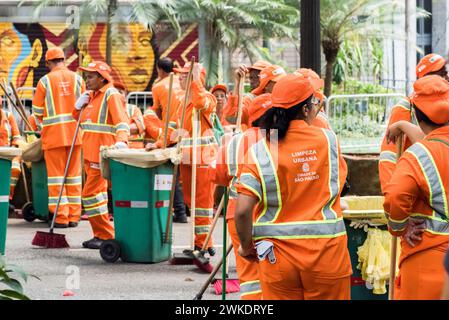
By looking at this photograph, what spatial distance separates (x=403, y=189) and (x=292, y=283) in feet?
2.31

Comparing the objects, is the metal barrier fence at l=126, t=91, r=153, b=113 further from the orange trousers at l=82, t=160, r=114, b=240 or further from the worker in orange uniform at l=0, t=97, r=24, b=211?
the orange trousers at l=82, t=160, r=114, b=240

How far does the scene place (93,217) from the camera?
1148cm

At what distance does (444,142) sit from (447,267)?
2.34m

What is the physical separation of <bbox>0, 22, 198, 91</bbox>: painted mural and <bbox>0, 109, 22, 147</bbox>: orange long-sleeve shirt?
11.5 meters

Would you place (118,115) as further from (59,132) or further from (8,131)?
(8,131)

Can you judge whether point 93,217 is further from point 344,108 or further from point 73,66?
point 73,66

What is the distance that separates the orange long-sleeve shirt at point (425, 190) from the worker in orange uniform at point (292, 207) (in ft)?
1.04

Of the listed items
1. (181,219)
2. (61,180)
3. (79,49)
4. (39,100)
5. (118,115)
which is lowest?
(181,219)

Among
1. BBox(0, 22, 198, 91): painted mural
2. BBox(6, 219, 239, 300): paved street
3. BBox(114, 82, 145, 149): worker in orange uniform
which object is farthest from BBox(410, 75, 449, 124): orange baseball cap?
BBox(0, 22, 198, 91): painted mural

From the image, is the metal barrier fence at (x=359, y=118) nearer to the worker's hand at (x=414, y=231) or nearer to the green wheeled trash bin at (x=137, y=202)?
the green wheeled trash bin at (x=137, y=202)

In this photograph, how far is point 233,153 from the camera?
20.5ft

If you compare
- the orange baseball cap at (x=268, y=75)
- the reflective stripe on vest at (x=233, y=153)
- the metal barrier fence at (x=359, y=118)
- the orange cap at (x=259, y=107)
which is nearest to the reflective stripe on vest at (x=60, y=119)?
the metal barrier fence at (x=359, y=118)

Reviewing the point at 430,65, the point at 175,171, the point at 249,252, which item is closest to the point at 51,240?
the point at 175,171

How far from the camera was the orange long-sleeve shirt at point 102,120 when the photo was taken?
37.2 ft
